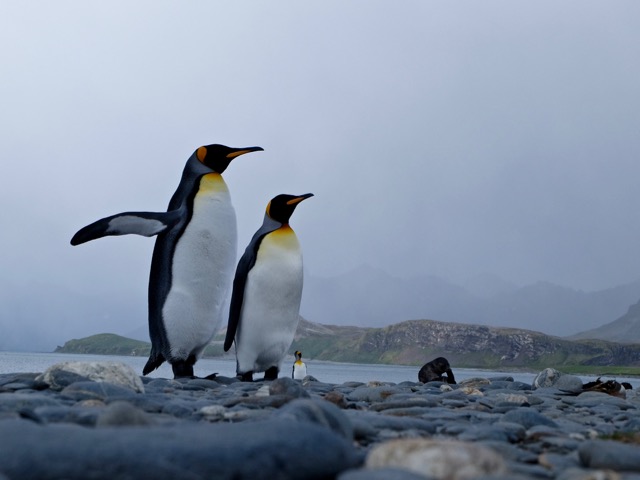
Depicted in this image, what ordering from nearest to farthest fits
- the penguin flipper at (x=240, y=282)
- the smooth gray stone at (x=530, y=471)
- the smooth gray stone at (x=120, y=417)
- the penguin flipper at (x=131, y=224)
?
the smooth gray stone at (x=530, y=471) < the smooth gray stone at (x=120, y=417) < the penguin flipper at (x=131, y=224) < the penguin flipper at (x=240, y=282)

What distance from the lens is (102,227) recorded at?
773 centimetres

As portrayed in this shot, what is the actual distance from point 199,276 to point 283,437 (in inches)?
212

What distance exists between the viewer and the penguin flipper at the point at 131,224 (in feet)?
25.2

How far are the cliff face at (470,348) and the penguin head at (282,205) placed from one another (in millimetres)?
140011

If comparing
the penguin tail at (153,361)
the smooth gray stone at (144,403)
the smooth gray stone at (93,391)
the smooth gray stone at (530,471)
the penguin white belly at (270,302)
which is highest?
the penguin white belly at (270,302)

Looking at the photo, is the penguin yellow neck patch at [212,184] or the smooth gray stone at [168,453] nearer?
the smooth gray stone at [168,453]

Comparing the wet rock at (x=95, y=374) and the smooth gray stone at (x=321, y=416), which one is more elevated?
the wet rock at (x=95, y=374)

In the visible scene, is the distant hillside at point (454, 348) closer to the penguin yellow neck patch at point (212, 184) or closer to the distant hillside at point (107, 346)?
the distant hillside at point (107, 346)

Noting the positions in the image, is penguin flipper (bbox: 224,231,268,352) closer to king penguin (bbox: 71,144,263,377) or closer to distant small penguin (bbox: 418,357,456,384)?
king penguin (bbox: 71,144,263,377)

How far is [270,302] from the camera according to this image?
7.84 metres

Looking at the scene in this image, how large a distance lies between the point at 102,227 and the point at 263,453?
5.94m

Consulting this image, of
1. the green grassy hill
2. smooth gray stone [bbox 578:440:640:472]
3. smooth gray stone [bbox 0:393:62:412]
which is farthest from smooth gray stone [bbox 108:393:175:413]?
the green grassy hill

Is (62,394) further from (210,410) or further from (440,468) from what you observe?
(440,468)

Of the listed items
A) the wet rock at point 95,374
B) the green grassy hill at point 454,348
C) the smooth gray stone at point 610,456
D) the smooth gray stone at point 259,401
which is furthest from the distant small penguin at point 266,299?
the green grassy hill at point 454,348
